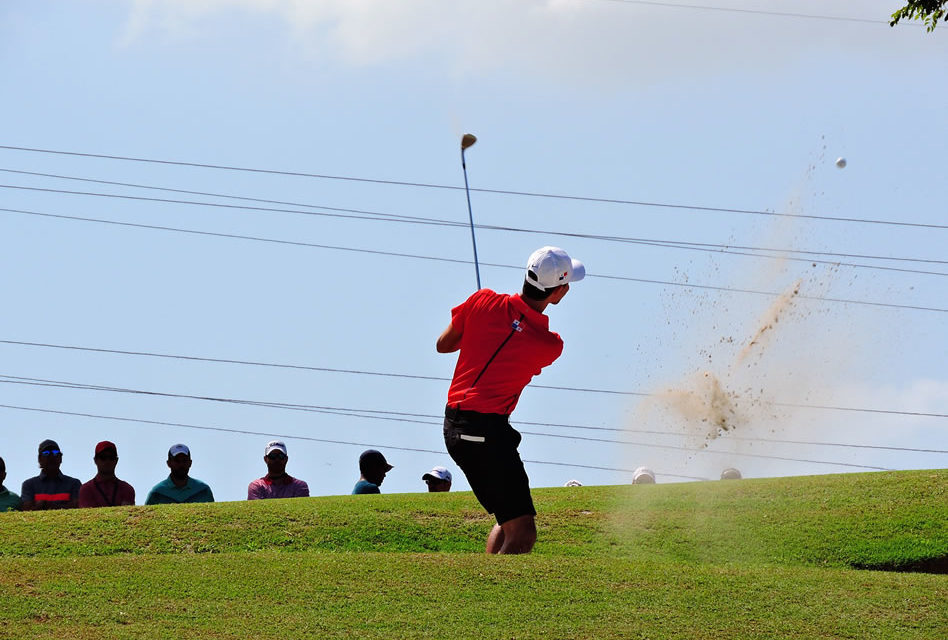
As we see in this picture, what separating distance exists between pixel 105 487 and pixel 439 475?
152 inches

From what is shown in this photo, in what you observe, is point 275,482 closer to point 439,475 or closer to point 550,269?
point 439,475

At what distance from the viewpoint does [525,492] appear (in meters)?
8.34

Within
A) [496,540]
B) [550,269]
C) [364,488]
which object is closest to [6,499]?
[364,488]

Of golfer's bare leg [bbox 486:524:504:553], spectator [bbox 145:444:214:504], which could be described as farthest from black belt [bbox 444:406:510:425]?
spectator [bbox 145:444:214:504]

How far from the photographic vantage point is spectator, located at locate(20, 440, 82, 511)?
13.5 meters

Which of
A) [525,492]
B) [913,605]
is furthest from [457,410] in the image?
[913,605]

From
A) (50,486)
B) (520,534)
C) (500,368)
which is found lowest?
(520,534)

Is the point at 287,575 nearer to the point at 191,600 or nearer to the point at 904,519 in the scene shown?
the point at 191,600

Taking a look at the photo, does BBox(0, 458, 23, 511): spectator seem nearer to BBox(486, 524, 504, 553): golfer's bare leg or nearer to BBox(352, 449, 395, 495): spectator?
BBox(352, 449, 395, 495): spectator

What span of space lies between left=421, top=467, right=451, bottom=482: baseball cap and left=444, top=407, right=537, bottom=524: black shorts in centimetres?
680

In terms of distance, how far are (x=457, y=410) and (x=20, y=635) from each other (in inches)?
115

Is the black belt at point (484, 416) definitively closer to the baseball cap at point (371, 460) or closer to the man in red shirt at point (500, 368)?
the man in red shirt at point (500, 368)

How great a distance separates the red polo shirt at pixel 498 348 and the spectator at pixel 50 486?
6.81 meters

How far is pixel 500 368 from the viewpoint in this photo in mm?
8219
